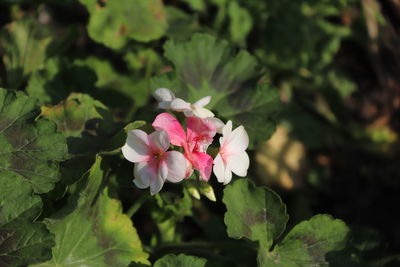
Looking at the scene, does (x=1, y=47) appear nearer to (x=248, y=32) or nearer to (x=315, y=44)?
(x=248, y=32)

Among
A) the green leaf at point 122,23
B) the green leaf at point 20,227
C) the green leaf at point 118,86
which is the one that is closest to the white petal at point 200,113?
the green leaf at point 20,227

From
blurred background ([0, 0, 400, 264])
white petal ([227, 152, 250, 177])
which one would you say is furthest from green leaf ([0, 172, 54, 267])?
blurred background ([0, 0, 400, 264])

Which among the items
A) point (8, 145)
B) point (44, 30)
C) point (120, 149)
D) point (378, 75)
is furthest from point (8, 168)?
point (378, 75)

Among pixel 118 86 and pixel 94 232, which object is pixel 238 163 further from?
pixel 118 86

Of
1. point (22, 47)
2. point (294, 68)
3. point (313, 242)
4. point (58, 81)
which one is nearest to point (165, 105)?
point (313, 242)

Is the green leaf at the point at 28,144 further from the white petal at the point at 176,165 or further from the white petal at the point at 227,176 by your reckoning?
the white petal at the point at 227,176
